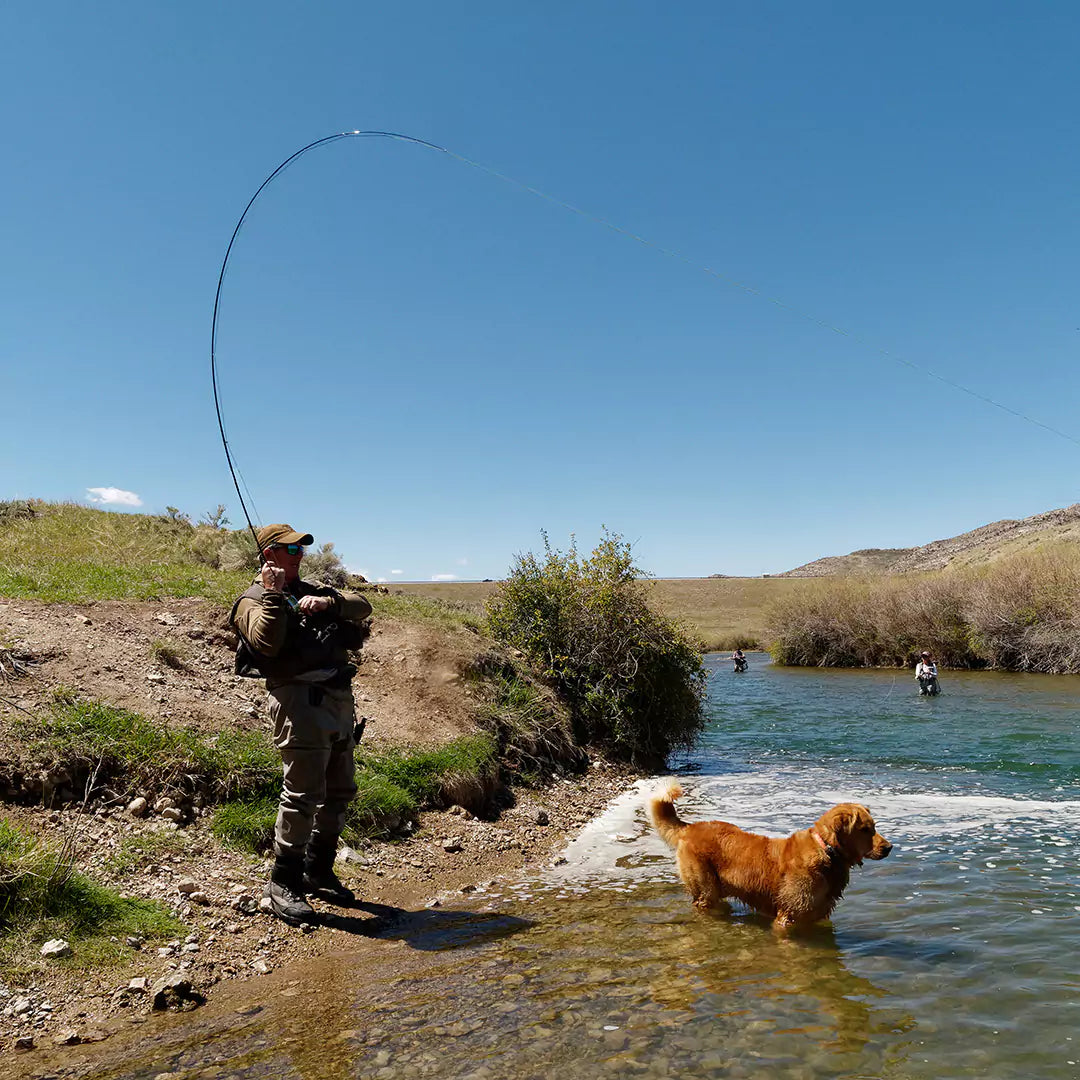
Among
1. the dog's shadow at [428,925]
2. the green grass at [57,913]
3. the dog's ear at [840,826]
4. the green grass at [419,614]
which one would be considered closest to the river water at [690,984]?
the dog's shadow at [428,925]

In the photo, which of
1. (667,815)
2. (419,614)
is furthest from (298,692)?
(419,614)

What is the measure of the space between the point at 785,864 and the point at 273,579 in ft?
14.0

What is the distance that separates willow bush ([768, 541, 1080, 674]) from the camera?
35.4 m

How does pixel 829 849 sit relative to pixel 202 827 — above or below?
below

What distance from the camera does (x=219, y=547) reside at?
19.1m

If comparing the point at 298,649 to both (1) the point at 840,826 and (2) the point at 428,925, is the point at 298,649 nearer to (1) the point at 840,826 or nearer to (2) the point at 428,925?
(2) the point at 428,925

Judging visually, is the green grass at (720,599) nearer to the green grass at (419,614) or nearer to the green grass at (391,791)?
the green grass at (419,614)

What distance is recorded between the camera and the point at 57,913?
4.95 meters

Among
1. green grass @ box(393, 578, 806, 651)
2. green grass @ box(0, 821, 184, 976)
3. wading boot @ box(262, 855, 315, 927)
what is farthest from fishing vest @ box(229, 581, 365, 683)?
green grass @ box(393, 578, 806, 651)

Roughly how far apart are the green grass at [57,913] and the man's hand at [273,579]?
2097 millimetres

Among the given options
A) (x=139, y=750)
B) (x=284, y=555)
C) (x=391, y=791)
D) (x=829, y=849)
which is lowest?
(x=829, y=849)

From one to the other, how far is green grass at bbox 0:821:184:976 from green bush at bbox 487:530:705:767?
8.40 meters

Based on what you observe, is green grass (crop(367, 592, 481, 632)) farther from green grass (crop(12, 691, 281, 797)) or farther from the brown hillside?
the brown hillside

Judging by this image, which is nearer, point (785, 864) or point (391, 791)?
point (785, 864)
